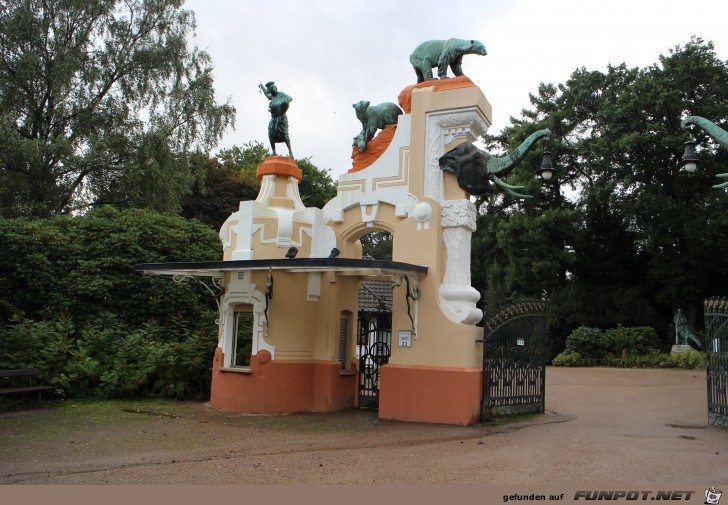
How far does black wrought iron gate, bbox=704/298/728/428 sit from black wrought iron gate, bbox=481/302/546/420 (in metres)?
2.93

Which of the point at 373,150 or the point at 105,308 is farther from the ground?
the point at 373,150

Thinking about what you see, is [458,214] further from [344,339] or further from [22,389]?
[22,389]

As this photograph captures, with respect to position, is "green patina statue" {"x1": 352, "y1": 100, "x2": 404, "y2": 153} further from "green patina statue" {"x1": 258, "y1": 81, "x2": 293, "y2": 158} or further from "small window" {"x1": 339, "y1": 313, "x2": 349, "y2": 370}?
"small window" {"x1": 339, "y1": 313, "x2": 349, "y2": 370}

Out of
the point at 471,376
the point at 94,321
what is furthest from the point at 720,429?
the point at 94,321

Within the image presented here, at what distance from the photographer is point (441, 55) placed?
41.5 ft

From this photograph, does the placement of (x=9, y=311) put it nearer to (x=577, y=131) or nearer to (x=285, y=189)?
(x=285, y=189)

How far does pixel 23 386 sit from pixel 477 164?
32.1 feet

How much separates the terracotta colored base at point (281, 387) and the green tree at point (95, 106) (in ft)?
41.4

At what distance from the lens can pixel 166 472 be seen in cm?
713

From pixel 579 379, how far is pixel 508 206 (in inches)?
682

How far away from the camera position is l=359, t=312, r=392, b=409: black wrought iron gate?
43.7ft

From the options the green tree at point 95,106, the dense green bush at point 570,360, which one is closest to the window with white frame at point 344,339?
the green tree at point 95,106

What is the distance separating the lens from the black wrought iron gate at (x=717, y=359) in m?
11.0

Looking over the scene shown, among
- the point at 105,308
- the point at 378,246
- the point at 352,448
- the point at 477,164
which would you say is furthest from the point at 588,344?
the point at 378,246
